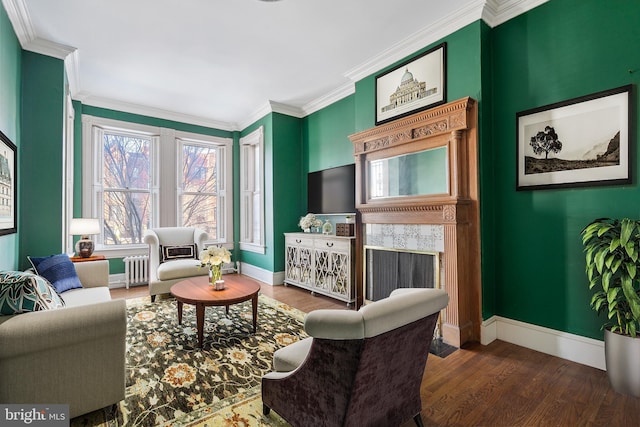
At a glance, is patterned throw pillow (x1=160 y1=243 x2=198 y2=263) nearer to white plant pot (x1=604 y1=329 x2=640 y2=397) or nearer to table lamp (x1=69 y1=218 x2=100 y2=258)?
table lamp (x1=69 y1=218 x2=100 y2=258)

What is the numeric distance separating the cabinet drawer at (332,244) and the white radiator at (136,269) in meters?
2.93

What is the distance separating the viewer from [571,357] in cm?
237

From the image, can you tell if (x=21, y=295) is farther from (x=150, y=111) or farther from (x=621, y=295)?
(x=150, y=111)

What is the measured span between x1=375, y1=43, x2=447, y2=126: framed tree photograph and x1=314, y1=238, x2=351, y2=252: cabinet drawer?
155cm

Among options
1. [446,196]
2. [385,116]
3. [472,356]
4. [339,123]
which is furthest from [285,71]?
[472,356]

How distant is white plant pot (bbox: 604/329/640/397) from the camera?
6.16 ft

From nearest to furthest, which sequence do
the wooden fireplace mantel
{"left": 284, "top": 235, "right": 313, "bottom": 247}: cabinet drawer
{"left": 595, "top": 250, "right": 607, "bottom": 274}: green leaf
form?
{"left": 595, "top": 250, "right": 607, "bottom": 274}: green leaf < the wooden fireplace mantel < {"left": 284, "top": 235, "right": 313, "bottom": 247}: cabinet drawer

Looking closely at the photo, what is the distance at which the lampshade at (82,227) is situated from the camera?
3.64m

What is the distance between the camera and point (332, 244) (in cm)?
404

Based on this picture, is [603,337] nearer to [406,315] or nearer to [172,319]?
[406,315]

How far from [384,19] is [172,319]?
3748 mm

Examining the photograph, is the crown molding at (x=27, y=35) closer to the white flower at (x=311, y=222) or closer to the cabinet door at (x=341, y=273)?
the white flower at (x=311, y=222)

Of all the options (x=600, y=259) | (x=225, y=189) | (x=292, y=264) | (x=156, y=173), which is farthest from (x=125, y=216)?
(x=600, y=259)

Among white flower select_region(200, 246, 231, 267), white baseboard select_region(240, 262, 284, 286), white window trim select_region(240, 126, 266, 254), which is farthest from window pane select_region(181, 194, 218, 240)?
white flower select_region(200, 246, 231, 267)
